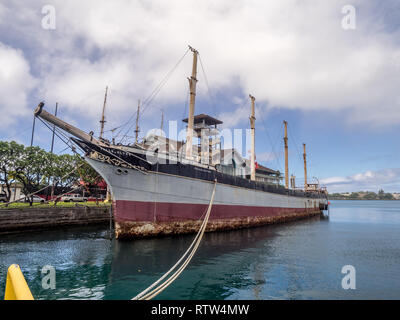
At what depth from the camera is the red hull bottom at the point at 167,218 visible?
619 inches

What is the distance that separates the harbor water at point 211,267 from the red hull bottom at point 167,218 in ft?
2.64

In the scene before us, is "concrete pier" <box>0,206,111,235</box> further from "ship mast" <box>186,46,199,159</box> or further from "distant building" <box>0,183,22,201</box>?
"distant building" <box>0,183,22,201</box>

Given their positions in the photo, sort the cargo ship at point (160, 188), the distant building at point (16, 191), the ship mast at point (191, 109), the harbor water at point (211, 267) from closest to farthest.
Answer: the harbor water at point (211, 267)
the cargo ship at point (160, 188)
the ship mast at point (191, 109)
the distant building at point (16, 191)

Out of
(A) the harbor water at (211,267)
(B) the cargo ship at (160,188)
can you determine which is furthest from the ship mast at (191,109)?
(A) the harbor water at (211,267)

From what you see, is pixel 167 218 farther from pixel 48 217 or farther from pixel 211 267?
pixel 48 217

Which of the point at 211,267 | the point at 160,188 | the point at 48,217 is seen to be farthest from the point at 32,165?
the point at 211,267

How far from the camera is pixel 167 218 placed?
1700cm

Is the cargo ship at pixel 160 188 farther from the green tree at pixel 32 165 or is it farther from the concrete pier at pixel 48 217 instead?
the green tree at pixel 32 165

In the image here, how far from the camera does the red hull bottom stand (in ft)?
51.5

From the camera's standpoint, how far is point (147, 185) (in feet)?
53.5

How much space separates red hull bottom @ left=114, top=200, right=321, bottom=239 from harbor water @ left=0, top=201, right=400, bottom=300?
0.80m

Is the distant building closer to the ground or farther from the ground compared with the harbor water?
farther from the ground

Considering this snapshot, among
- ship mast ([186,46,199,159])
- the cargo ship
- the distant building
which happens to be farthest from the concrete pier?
the distant building
